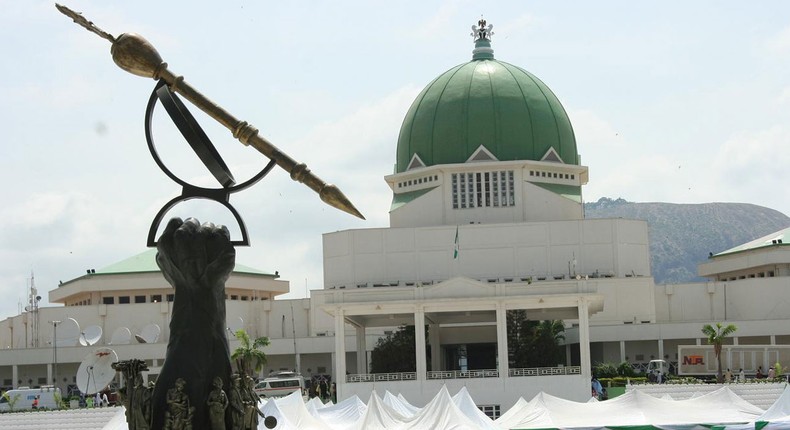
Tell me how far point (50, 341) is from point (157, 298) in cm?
678

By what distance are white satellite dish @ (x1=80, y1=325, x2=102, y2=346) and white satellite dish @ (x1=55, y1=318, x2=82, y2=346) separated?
126 centimetres

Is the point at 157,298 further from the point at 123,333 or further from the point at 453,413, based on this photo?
the point at 453,413

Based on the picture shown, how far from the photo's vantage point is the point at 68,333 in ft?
262

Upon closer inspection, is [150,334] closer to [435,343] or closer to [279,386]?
[435,343]

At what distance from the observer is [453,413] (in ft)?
133

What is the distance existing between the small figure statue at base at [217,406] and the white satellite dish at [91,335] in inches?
2249

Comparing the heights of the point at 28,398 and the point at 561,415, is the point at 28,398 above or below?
above

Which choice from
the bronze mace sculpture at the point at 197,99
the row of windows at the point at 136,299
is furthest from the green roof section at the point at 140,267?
the bronze mace sculpture at the point at 197,99

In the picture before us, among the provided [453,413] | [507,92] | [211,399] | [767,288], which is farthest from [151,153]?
[767,288]

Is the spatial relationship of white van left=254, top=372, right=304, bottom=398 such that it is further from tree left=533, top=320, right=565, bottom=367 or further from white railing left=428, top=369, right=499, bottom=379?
tree left=533, top=320, right=565, bottom=367

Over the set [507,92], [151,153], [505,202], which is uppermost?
[507,92]

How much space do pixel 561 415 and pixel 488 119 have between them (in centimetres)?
3667

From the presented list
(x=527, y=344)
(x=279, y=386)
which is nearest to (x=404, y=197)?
(x=527, y=344)

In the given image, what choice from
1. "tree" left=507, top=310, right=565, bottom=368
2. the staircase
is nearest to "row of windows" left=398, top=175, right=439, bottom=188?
"tree" left=507, top=310, right=565, bottom=368
